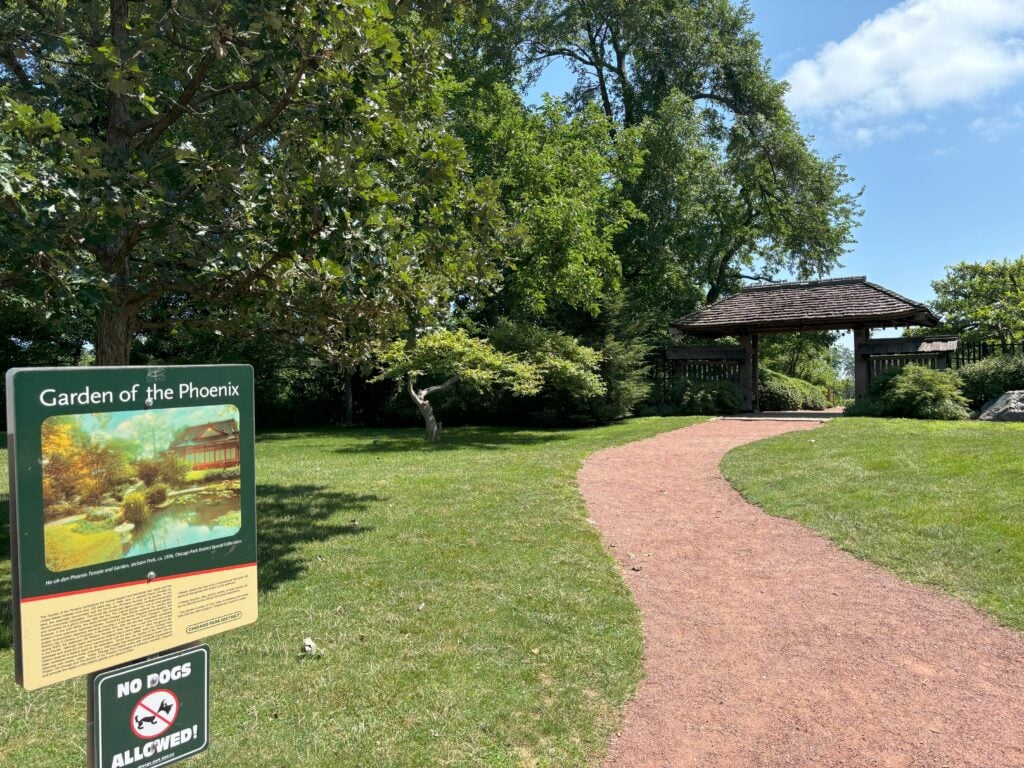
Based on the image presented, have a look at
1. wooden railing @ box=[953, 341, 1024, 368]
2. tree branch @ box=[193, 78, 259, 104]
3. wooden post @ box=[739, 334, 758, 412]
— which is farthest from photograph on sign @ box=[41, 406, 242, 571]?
wooden railing @ box=[953, 341, 1024, 368]

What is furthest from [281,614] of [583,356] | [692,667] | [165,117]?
[583,356]

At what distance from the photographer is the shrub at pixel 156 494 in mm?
2410

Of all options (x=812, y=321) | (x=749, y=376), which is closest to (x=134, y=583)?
(x=812, y=321)

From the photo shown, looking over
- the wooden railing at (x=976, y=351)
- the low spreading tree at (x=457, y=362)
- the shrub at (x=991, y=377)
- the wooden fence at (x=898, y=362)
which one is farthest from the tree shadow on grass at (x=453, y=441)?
the wooden railing at (x=976, y=351)

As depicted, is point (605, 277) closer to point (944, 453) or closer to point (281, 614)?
point (944, 453)

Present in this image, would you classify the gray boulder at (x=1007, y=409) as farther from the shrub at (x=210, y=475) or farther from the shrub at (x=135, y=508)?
the shrub at (x=135, y=508)

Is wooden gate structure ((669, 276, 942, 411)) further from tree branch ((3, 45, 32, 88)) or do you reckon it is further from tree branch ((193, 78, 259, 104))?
tree branch ((3, 45, 32, 88))

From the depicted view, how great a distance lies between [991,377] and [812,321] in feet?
16.4

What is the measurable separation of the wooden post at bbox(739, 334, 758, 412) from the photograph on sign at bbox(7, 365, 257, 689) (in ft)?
73.1

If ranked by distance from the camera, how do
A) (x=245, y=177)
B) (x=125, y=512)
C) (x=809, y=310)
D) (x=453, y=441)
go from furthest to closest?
(x=809, y=310), (x=453, y=441), (x=245, y=177), (x=125, y=512)

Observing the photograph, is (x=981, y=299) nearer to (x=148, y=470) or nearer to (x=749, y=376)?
(x=749, y=376)

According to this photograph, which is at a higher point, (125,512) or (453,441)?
(125,512)

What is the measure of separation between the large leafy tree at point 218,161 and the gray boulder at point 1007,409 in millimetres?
15670

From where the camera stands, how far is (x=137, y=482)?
2381 millimetres
